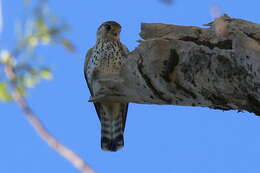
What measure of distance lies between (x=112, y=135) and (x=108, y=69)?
0.90m

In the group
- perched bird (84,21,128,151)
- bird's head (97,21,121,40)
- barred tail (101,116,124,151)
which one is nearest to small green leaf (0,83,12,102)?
perched bird (84,21,128,151)

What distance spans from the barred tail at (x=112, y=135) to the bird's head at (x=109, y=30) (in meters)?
1.07

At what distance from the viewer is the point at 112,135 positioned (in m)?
6.18

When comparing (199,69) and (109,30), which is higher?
(109,30)

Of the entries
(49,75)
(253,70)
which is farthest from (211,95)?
(49,75)

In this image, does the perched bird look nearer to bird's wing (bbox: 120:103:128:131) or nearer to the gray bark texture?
bird's wing (bbox: 120:103:128:131)

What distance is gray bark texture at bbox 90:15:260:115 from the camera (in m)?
3.09

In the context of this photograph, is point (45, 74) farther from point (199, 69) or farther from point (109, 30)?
point (109, 30)

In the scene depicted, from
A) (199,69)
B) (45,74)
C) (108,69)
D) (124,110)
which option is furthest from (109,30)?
(45,74)

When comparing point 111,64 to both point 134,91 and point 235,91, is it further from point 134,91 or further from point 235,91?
point 235,91

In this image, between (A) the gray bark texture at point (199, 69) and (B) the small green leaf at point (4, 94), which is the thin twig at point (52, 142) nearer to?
(B) the small green leaf at point (4, 94)

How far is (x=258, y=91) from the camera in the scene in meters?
3.05

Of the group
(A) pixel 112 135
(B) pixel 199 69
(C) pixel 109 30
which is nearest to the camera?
(B) pixel 199 69

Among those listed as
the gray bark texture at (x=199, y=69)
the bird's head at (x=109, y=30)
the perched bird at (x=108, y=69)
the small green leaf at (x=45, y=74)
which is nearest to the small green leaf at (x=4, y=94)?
the small green leaf at (x=45, y=74)
